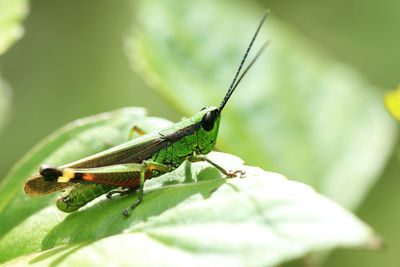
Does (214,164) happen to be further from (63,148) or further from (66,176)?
(63,148)

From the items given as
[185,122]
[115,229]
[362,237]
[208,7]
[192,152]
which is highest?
[208,7]

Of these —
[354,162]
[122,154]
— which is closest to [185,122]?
[122,154]

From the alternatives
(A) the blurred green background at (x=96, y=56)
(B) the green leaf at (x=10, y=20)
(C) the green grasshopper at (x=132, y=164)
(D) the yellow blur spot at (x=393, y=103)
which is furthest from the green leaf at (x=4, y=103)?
(A) the blurred green background at (x=96, y=56)

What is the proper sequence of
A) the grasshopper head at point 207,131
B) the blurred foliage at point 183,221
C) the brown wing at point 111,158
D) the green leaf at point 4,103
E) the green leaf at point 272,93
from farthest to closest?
the green leaf at point 272,93 < the green leaf at point 4,103 < the grasshopper head at point 207,131 < the brown wing at point 111,158 < the blurred foliage at point 183,221

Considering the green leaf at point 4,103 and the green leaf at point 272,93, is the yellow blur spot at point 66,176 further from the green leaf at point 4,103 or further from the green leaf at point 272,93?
the green leaf at point 272,93

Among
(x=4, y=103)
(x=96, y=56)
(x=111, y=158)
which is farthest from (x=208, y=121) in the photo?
(x=96, y=56)

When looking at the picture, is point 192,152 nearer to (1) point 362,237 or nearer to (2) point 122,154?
(2) point 122,154

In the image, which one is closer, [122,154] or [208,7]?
[122,154]
